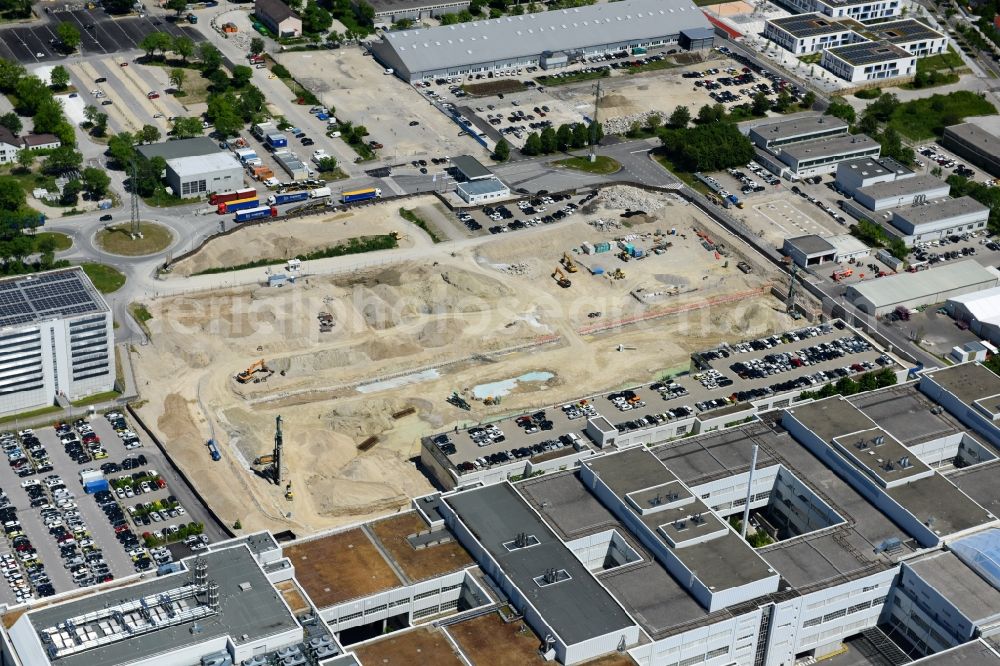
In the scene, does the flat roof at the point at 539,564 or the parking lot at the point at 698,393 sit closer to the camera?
the flat roof at the point at 539,564

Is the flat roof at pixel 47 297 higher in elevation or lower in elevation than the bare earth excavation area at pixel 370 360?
higher

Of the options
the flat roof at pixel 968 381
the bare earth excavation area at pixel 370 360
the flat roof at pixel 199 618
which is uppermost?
the flat roof at pixel 199 618

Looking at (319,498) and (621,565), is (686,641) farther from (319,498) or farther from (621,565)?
(319,498)

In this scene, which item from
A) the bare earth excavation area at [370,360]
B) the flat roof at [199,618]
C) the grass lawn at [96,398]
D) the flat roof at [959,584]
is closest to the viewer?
the flat roof at [199,618]

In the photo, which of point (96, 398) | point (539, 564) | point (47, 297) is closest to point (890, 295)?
point (539, 564)

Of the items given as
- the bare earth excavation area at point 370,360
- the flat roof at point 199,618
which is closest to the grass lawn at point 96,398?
the bare earth excavation area at point 370,360

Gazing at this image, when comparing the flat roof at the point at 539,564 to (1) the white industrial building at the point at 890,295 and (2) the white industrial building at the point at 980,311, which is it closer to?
(1) the white industrial building at the point at 890,295

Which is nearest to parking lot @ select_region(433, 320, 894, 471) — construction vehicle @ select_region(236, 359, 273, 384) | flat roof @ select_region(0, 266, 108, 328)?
construction vehicle @ select_region(236, 359, 273, 384)
